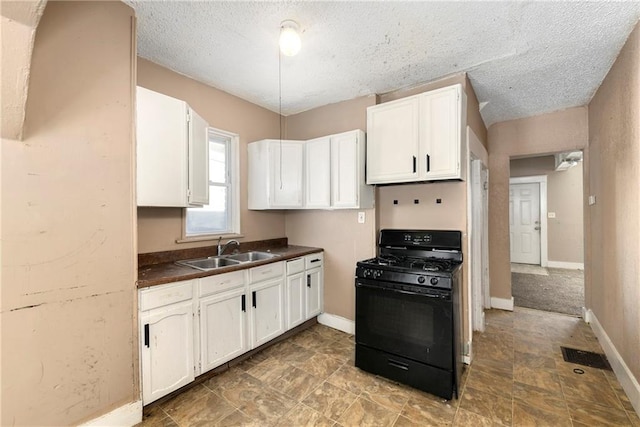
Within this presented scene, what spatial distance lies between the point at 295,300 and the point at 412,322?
1.30 metres

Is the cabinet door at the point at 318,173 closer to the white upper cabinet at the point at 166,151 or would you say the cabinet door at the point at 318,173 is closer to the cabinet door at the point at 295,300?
the cabinet door at the point at 295,300

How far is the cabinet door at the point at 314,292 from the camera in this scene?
3.15 m

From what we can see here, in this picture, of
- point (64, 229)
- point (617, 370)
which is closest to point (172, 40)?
point (64, 229)

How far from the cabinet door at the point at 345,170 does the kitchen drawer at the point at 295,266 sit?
726 millimetres

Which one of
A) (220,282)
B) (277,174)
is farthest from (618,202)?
(220,282)

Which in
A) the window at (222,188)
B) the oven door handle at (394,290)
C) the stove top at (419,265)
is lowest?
the oven door handle at (394,290)

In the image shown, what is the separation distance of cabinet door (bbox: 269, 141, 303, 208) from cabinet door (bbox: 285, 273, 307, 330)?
840 mm

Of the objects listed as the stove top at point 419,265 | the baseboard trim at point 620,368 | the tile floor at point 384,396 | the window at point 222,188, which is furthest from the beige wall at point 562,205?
the window at point 222,188

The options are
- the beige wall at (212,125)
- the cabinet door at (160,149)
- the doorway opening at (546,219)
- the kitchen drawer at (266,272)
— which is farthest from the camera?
the doorway opening at (546,219)

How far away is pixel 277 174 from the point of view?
316cm

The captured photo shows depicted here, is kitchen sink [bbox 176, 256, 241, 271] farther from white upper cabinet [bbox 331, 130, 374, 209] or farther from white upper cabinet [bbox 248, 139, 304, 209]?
white upper cabinet [bbox 331, 130, 374, 209]

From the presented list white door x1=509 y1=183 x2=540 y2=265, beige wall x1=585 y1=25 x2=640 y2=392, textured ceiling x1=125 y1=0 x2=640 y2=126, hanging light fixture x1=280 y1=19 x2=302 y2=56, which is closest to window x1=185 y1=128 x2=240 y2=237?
textured ceiling x1=125 y1=0 x2=640 y2=126

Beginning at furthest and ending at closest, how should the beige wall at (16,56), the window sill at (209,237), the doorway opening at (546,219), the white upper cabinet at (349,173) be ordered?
the doorway opening at (546,219) < the white upper cabinet at (349,173) < the window sill at (209,237) < the beige wall at (16,56)

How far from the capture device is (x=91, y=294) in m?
1.62
